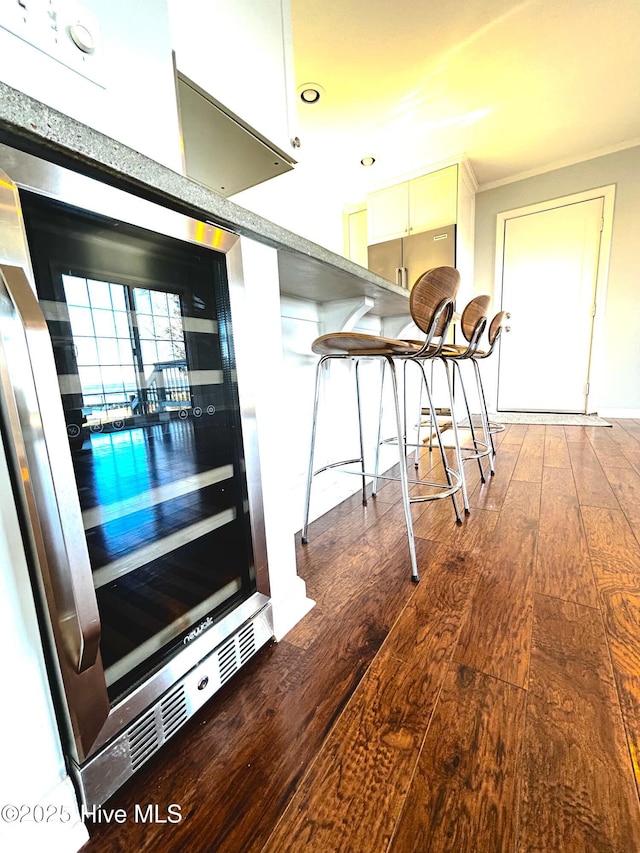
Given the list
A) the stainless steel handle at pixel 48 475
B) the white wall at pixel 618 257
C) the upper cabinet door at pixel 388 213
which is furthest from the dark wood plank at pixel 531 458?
the upper cabinet door at pixel 388 213

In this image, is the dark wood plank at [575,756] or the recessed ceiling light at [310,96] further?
the recessed ceiling light at [310,96]

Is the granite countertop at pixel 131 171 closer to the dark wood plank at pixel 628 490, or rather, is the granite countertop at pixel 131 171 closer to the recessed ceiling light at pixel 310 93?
the dark wood plank at pixel 628 490

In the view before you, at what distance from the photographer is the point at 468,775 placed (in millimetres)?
587

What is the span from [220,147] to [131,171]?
109 centimetres

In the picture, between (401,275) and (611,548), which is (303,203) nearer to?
(401,275)

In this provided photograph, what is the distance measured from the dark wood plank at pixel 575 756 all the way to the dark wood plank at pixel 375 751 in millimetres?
178

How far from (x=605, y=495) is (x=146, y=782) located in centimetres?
209

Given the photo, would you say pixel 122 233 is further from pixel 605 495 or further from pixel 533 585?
pixel 605 495

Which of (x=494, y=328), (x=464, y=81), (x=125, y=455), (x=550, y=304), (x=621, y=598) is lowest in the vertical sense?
(x=621, y=598)

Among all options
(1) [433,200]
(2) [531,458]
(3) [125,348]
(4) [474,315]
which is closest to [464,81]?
(1) [433,200]

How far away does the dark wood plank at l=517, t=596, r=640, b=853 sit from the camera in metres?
0.51

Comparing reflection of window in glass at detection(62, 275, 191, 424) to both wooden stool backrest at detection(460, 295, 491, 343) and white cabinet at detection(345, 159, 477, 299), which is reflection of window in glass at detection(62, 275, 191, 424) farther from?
white cabinet at detection(345, 159, 477, 299)

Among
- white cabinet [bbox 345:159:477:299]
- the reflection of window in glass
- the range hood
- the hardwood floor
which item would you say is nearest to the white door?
white cabinet [bbox 345:159:477:299]

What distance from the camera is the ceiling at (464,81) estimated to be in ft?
6.97
